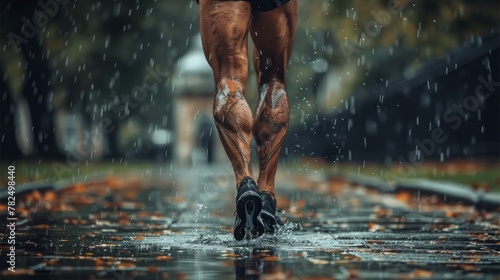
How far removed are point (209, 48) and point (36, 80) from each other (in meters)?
24.9

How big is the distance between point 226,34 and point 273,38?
49 centimetres

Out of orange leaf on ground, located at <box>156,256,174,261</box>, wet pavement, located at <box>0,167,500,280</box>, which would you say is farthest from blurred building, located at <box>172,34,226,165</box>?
orange leaf on ground, located at <box>156,256,174,261</box>

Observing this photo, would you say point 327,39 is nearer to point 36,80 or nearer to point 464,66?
point 36,80

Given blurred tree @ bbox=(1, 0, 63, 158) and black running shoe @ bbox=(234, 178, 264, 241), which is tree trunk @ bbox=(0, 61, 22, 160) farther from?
black running shoe @ bbox=(234, 178, 264, 241)

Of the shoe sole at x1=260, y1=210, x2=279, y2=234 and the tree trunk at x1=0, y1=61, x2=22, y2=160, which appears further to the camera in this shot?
the tree trunk at x1=0, y1=61, x2=22, y2=160

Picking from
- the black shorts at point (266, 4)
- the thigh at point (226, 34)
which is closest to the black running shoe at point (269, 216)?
the thigh at point (226, 34)

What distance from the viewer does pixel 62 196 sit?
1401cm

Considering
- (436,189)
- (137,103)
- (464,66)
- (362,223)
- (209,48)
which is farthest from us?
(137,103)

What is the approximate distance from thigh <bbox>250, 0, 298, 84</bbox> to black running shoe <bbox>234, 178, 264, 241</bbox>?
1.09 metres

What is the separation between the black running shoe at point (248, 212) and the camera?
19.8ft

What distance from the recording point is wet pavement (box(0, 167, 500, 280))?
5.09m

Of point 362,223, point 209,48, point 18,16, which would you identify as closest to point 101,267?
point 209,48

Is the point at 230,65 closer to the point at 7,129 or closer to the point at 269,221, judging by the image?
the point at 269,221

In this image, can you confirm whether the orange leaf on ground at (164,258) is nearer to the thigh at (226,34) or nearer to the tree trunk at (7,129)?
the thigh at (226,34)
